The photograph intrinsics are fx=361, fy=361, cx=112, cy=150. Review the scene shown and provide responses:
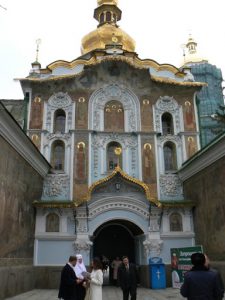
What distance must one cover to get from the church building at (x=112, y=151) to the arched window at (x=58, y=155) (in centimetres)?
5

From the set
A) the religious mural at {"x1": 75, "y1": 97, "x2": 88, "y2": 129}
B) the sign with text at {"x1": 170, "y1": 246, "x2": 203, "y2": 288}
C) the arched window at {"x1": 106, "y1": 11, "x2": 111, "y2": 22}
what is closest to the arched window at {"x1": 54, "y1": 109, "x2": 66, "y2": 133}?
the religious mural at {"x1": 75, "y1": 97, "x2": 88, "y2": 129}

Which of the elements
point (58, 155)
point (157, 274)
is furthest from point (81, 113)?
point (157, 274)

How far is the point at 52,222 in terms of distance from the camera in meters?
16.3

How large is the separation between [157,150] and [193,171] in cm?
268

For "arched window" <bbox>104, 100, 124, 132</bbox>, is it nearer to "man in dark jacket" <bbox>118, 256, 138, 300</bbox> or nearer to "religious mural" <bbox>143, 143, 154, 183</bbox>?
"religious mural" <bbox>143, 143, 154, 183</bbox>

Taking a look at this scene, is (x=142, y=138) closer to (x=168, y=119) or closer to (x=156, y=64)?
(x=168, y=119)

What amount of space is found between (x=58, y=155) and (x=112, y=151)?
2.76 meters

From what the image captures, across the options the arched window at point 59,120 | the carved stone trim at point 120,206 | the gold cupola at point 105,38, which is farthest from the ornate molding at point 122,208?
the gold cupola at point 105,38

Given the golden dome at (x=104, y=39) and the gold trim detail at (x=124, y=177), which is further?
the golden dome at (x=104, y=39)

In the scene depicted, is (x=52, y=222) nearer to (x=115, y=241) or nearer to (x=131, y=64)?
(x=115, y=241)

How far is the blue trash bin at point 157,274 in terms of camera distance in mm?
15125

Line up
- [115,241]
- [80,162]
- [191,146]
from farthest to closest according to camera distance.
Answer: [115,241]
[191,146]
[80,162]

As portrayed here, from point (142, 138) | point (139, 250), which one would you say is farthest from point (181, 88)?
point (139, 250)

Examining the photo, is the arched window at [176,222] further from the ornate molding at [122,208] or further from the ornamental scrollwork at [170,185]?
the ornate molding at [122,208]
